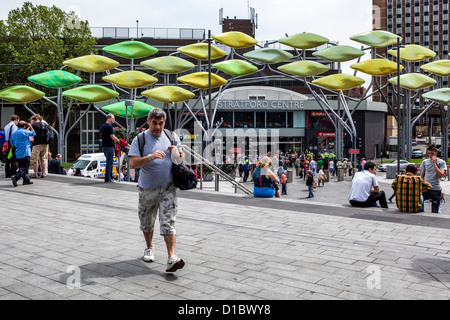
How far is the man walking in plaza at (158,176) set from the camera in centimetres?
469

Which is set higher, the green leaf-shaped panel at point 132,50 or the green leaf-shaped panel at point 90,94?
the green leaf-shaped panel at point 132,50

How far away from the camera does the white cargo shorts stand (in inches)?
184

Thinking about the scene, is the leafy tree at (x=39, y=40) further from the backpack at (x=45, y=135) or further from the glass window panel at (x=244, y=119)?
the backpack at (x=45, y=135)

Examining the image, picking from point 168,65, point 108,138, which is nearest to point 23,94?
point 168,65

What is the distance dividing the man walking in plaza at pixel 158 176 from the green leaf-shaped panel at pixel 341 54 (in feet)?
115

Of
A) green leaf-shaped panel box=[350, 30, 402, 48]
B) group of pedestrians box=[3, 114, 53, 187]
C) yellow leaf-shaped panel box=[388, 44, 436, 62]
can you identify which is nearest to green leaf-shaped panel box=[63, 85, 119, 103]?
green leaf-shaped panel box=[350, 30, 402, 48]

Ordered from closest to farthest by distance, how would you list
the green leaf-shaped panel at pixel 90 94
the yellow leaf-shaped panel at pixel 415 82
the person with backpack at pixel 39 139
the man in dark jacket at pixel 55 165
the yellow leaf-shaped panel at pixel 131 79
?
the person with backpack at pixel 39 139, the man in dark jacket at pixel 55 165, the green leaf-shaped panel at pixel 90 94, the yellow leaf-shaped panel at pixel 131 79, the yellow leaf-shaped panel at pixel 415 82

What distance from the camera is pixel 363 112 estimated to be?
58.6m

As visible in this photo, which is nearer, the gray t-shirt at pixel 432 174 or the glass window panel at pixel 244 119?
the gray t-shirt at pixel 432 174

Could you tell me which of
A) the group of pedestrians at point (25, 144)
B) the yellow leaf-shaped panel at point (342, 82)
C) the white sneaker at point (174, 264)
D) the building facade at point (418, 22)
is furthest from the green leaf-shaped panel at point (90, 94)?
the building facade at point (418, 22)

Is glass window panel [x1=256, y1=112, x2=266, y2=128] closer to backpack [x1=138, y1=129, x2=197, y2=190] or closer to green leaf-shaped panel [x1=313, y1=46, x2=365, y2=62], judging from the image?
green leaf-shaped panel [x1=313, y1=46, x2=365, y2=62]

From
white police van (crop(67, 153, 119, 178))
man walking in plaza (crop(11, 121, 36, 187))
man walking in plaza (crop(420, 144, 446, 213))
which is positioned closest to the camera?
man walking in plaza (crop(420, 144, 446, 213))

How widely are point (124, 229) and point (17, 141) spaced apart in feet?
19.8
